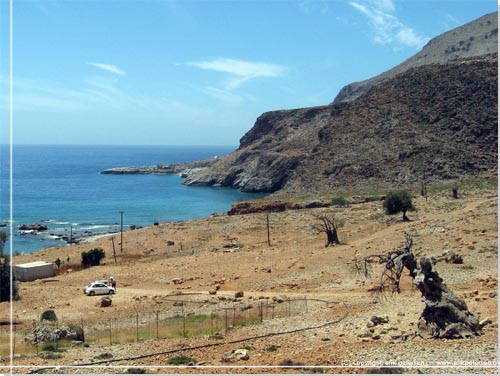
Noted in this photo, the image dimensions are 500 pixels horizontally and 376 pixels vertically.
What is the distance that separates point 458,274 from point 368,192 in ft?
164

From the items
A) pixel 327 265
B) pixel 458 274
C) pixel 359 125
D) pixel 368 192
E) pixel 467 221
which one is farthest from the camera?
pixel 359 125

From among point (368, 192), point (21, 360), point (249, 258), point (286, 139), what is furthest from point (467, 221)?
point (286, 139)

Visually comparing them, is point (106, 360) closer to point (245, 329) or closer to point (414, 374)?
point (245, 329)

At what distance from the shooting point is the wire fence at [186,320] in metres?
19.8

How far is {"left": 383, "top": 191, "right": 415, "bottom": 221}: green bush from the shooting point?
1987 inches

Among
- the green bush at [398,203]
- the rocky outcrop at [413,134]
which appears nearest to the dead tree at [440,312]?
the green bush at [398,203]

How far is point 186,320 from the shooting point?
74.8ft

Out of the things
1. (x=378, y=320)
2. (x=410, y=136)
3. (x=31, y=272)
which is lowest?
(x=31, y=272)

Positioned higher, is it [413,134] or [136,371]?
[413,134]

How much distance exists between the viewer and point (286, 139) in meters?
138

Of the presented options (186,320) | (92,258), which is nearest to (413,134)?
(92,258)

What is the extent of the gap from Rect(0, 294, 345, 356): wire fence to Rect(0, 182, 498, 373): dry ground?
34 cm

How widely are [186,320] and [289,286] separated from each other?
7.16 m

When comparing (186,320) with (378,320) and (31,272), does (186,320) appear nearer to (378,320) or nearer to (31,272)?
(378,320)
